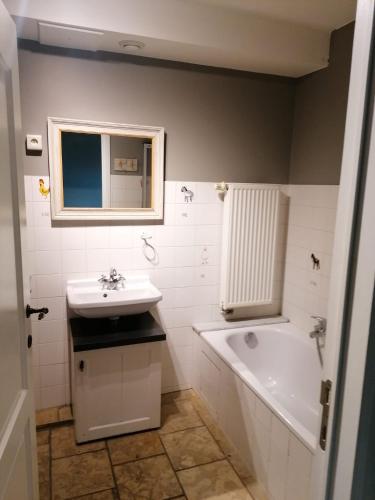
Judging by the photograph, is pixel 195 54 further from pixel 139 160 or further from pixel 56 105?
pixel 56 105

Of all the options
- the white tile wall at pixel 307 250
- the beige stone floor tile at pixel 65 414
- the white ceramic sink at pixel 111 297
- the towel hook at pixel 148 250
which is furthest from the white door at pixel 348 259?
the beige stone floor tile at pixel 65 414

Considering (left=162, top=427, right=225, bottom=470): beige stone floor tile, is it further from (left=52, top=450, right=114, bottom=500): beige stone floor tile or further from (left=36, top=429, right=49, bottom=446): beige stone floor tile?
(left=36, top=429, right=49, bottom=446): beige stone floor tile

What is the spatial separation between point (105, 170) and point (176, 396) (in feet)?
5.83

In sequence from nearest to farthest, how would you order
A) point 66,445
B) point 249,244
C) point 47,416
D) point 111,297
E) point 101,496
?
point 101,496
point 66,445
point 111,297
point 47,416
point 249,244

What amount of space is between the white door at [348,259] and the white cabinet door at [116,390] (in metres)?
1.66

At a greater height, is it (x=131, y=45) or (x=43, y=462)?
(x=131, y=45)

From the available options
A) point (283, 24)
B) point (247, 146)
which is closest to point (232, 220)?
point (247, 146)

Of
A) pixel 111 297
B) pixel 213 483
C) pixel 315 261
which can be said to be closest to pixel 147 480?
pixel 213 483

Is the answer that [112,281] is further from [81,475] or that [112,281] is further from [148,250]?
[81,475]

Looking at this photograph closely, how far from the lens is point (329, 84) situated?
2561 mm

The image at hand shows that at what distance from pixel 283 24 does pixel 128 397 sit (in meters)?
2.59

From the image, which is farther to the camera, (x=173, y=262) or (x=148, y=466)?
(x=173, y=262)

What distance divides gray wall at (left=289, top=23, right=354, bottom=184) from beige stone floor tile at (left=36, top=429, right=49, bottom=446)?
2500 millimetres

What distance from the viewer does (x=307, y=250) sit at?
9.16 feet
